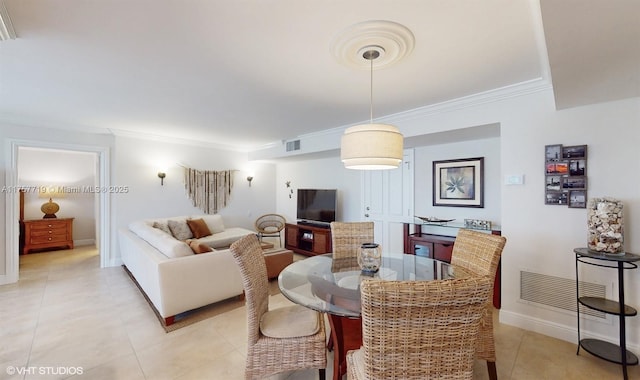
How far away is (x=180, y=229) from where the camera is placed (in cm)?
484

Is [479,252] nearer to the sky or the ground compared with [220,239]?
nearer to the sky

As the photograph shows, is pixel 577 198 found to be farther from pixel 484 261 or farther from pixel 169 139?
pixel 169 139

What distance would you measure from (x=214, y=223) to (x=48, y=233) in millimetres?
3555

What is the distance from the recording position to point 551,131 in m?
2.49

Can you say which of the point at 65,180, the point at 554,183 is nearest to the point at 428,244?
the point at 554,183

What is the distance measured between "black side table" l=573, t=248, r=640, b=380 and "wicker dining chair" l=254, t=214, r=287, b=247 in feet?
16.1

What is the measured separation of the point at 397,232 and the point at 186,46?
380cm

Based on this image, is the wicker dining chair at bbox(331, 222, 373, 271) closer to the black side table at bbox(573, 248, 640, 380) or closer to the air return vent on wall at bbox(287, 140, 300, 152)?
the black side table at bbox(573, 248, 640, 380)

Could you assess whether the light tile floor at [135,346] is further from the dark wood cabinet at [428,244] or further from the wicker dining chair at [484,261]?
the dark wood cabinet at [428,244]

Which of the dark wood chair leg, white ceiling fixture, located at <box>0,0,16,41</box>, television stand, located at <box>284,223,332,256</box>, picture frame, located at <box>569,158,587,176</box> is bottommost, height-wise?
the dark wood chair leg

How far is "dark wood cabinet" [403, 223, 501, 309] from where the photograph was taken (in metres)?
3.47

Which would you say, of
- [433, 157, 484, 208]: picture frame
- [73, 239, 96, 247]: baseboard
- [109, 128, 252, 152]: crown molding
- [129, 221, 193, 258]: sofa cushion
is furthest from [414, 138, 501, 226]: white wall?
[73, 239, 96, 247]: baseboard

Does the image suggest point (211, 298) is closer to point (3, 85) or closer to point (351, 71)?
point (351, 71)

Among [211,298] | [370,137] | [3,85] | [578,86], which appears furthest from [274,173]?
[578,86]
